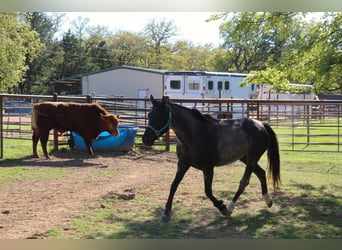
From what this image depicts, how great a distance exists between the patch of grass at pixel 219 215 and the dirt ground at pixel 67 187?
1.10 feet

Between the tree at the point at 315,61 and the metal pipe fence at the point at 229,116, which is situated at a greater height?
the tree at the point at 315,61

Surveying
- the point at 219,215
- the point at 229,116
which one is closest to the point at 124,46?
the point at 229,116

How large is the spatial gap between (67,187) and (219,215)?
2.61 metres

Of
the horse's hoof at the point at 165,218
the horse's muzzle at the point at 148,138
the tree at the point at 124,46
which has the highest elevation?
the tree at the point at 124,46

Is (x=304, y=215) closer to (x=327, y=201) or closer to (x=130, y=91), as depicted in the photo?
(x=327, y=201)

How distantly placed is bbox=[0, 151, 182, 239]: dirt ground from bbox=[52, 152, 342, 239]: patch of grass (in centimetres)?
34

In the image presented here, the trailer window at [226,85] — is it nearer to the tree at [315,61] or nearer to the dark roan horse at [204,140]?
the tree at [315,61]

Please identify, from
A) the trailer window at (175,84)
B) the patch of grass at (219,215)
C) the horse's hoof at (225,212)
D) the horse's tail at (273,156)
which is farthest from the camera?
the trailer window at (175,84)

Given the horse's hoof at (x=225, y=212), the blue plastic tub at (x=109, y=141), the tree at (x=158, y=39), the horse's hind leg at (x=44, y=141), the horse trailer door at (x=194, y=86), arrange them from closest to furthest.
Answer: the horse's hoof at (x=225, y=212)
the horse's hind leg at (x=44, y=141)
the blue plastic tub at (x=109, y=141)
the horse trailer door at (x=194, y=86)
the tree at (x=158, y=39)

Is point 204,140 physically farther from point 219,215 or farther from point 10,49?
point 10,49

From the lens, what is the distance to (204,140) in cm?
490

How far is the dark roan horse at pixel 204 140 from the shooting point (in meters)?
4.79

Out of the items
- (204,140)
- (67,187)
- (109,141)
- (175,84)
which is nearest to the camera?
(204,140)

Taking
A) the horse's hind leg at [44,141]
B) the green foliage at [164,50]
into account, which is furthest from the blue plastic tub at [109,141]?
the green foliage at [164,50]
